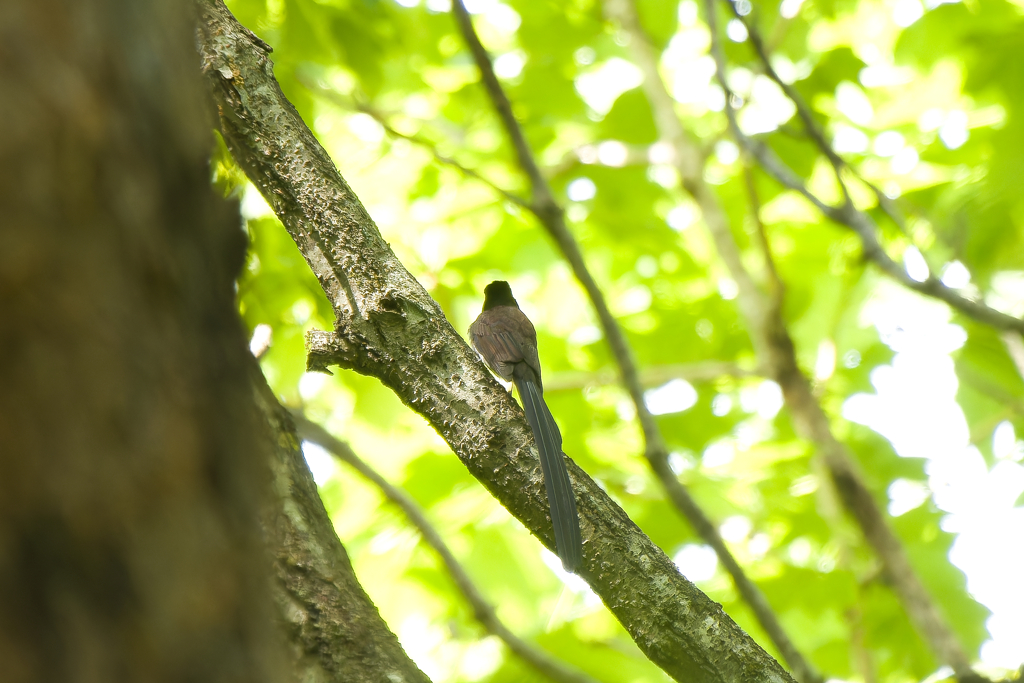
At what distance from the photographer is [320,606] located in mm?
1944

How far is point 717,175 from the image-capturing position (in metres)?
7.39

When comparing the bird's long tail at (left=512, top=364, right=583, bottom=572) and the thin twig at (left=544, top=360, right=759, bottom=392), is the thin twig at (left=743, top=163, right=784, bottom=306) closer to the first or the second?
the thin twig at (left=544, top=360, right=759, bottom=392)

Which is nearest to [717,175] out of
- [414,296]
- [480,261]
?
[480,261]

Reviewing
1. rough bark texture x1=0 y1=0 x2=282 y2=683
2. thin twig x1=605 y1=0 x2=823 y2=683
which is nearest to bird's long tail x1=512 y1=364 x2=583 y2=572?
rough bark texture x1=0 y1=0 x2=282 y2=683

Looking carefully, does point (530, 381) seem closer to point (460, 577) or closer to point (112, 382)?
point (460, 577)

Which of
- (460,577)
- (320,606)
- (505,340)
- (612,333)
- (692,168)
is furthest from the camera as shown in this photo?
(692,168)

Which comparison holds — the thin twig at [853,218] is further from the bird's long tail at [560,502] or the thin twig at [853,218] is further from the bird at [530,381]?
the bird's long tail at [560,502]

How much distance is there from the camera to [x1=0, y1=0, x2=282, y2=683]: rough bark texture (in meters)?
0.68

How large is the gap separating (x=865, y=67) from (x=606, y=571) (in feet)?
14.9

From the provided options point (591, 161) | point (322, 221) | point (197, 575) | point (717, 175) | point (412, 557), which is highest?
point (717, 175)

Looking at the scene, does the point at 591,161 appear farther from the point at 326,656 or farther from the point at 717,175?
the point at 326,656

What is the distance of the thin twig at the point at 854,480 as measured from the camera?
3846mm

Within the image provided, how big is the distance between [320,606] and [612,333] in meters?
2.24

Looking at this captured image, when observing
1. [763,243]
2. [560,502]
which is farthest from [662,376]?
[560,502]
